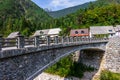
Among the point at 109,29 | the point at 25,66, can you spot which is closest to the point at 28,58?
the point at 25,66

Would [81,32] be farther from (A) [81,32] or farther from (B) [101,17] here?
(B) [101,17]

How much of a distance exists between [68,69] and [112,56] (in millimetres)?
8065

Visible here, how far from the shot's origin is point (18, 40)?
15.6 metres

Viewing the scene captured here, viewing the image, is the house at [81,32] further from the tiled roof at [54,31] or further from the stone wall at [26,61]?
the stone wall at [26,61]

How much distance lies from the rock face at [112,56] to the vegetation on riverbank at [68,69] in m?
2.96

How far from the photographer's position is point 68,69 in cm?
3903

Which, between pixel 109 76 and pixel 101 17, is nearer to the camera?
pixel 109 76

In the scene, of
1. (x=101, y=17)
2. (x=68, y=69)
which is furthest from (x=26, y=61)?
(x=101, y=17)

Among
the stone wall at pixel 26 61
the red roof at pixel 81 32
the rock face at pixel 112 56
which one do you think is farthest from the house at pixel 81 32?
the stone wall at pixel 26 61

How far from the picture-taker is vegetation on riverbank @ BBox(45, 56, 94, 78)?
38.0 meters

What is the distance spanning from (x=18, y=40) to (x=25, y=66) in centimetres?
208

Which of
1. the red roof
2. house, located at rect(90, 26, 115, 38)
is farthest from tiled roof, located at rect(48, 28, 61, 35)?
house, located at rect(90, 26, 115, 38)

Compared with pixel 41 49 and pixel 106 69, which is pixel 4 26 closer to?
pixel 106 69

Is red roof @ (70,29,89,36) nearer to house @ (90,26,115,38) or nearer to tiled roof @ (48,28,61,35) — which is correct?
house @ (90,26,115,38)
